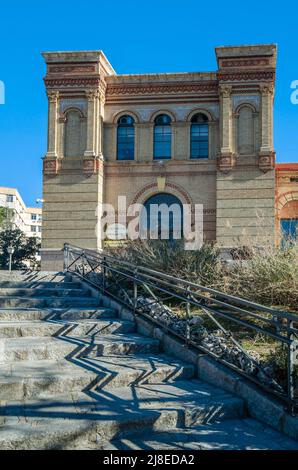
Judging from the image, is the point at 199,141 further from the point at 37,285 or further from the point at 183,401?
the point at 183,401

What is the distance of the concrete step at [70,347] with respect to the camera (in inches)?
231

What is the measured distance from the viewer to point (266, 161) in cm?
2305

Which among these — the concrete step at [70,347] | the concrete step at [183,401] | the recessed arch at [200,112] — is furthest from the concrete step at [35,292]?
the recessed arch at [200,112]

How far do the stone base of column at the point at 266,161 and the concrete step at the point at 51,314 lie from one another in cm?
1660

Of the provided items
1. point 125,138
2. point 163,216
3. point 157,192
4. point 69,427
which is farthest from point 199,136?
point 69,427

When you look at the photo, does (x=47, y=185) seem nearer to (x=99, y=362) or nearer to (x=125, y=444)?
(x=99, y=362)

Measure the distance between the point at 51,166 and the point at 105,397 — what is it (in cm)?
1987

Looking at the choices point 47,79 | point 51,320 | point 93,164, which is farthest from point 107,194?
point 51,320

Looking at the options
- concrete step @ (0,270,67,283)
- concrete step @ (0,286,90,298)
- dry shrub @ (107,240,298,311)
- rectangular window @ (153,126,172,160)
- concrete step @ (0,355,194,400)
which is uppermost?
rectangular window @ (153,126,172,160)

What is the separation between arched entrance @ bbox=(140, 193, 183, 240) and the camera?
2378cm

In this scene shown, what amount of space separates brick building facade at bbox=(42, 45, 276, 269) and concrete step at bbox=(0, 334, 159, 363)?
1656 cm

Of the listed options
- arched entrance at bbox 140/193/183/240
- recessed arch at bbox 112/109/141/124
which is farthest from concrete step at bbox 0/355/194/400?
recessed arch at bbox 112/109/141/124

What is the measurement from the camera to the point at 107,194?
80.3 ft

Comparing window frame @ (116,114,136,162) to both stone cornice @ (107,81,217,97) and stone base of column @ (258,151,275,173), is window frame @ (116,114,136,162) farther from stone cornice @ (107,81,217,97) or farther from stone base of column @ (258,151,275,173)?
stone base of column @ (258,151,275,173)
